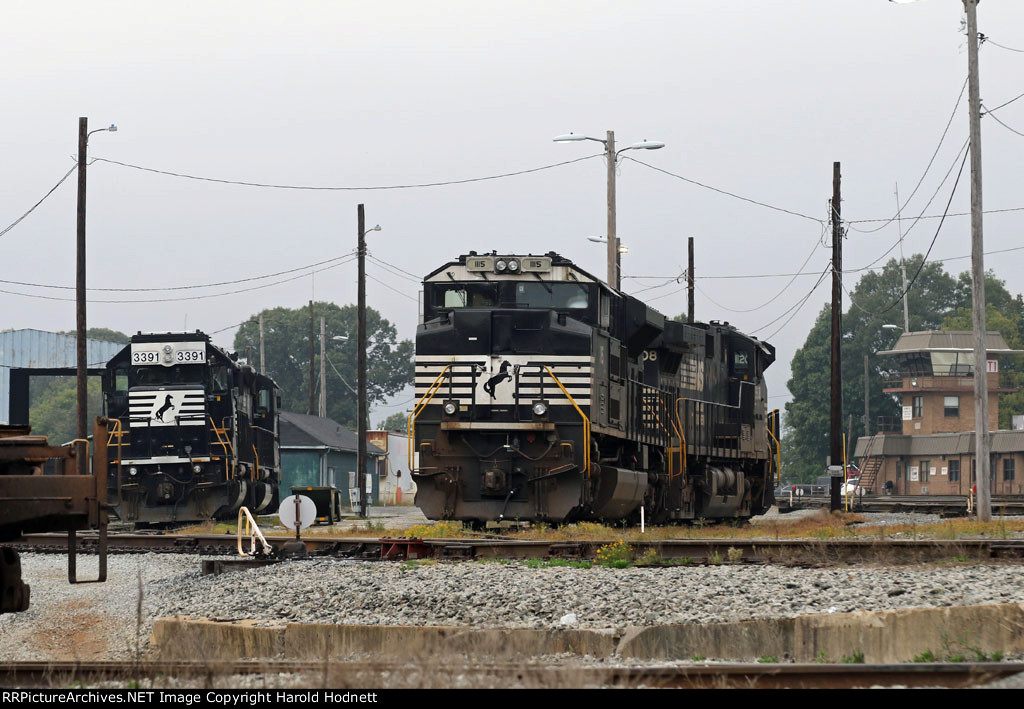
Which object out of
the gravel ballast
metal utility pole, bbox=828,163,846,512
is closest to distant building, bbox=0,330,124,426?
metal utility pole, bbox=828,163,846,512

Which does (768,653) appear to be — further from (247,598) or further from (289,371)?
(289,371)

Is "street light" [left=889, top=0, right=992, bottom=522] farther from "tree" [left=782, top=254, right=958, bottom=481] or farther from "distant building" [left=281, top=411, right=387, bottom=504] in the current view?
"tree" [left=782, top=254, right=958, bottom=481]

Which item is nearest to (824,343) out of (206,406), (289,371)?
(289,371)

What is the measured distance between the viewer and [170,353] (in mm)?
27469

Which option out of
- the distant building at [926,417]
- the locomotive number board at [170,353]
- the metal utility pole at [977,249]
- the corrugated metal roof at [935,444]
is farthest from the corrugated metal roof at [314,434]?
the metal utility pole at [977,249]

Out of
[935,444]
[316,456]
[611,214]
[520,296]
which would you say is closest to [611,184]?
[611,214]

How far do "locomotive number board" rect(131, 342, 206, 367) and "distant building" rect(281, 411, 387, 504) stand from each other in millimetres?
28203

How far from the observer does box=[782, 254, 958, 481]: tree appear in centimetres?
9775

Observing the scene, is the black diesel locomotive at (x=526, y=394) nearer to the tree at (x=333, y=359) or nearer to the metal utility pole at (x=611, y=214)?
the metal utility pole at (x=611, y=214)

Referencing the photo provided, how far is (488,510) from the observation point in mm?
18406

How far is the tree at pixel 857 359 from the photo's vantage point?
97.8 m

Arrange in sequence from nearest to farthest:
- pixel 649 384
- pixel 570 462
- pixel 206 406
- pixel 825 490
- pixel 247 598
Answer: pixel 247 598 < pixel 570 462 < pixel 649 384 < pixel 206 406 < pixel 825 490
